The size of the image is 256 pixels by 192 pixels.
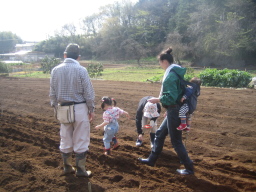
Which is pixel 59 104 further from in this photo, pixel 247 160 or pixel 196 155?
pixel 247 160

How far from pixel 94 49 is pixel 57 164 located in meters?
54.2

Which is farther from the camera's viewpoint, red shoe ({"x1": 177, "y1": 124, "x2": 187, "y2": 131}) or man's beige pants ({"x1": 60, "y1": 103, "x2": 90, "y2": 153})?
man's beige pants ({"x1": 60, "y1": 103, "x2": 90, "y2": 153})

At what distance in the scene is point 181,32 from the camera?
44125mm

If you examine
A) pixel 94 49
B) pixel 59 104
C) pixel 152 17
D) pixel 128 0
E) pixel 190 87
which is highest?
pixel 128 0

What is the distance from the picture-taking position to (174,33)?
41156 millimetres

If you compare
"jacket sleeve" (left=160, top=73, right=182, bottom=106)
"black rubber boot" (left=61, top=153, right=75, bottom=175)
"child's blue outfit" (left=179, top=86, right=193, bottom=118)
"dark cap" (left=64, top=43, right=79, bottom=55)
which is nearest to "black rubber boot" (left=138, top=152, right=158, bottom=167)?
"child's blue outfit" (left=179, top=86, right=193, bottom=118)

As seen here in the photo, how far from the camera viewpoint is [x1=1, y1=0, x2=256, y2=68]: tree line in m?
32.9

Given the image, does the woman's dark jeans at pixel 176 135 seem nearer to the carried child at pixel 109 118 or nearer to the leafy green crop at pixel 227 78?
the carried child at pixel 109 118

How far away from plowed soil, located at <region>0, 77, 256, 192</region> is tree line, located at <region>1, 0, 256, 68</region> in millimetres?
29368

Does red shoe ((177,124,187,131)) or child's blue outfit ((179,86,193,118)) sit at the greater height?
child's blue outfit ((179,86,193,118))

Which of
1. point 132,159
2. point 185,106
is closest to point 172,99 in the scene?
point 185,106

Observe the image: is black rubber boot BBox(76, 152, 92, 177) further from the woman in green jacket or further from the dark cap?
the dark cap

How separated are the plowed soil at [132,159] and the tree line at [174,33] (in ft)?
96.4

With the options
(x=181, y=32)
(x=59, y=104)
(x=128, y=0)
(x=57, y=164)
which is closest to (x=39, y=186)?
(x=57, y=164)
